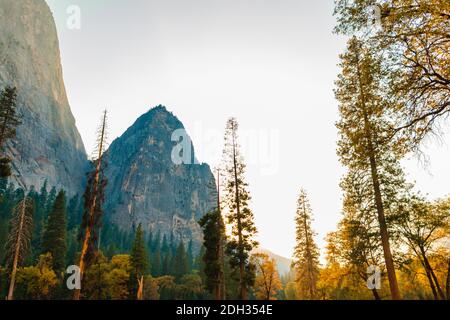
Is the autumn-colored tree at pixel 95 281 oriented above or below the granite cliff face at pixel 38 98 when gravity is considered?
below

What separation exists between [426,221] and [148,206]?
497 ft

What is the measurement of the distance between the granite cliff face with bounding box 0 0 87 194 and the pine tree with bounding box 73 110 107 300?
4313 inches

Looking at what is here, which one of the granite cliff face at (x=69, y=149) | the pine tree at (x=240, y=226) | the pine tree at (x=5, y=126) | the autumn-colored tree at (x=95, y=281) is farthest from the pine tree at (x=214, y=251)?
the granite cliff face at (x=69, y=149)

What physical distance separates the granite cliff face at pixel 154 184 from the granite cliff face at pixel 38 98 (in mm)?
23688

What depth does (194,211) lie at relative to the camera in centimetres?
17788

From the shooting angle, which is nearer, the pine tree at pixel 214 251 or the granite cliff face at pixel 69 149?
the pine tree at pixel 214 251

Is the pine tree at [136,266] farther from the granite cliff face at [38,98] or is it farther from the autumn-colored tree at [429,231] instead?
A: the granite cliff face at [38,98]

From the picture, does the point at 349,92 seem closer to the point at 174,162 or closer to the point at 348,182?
the point at 348,182

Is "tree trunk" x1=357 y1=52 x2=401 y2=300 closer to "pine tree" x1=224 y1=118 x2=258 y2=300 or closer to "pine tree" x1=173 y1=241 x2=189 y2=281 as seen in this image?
"pine tree" x1=224 y1=118 x2=258 y2=300

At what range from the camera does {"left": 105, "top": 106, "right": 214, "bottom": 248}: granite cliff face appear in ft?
523

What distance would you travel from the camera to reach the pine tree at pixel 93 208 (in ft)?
63.7

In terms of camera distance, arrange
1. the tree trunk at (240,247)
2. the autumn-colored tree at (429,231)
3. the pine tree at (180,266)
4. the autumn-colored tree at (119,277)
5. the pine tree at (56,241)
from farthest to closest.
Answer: the pine tree at (180,266)
the pine tree at (56,241)
the autumn-colored tree at (119,277)
the tree trunk at (240,247)
the autumn-colored tree at (429,231)

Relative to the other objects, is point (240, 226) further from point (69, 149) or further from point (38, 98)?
point (69, 149)
